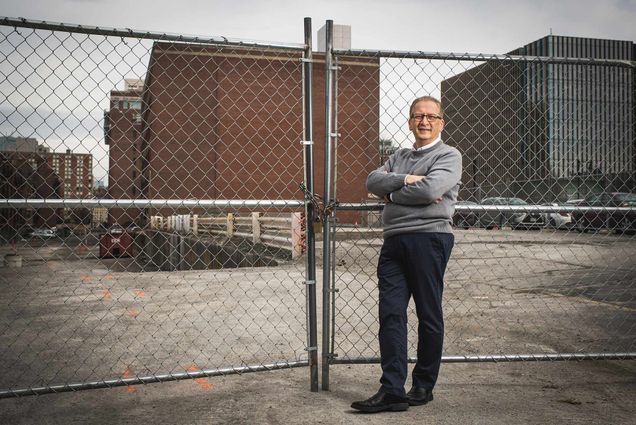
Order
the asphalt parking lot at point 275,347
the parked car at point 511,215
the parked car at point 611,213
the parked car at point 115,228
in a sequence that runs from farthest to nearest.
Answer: the parked car at point 115,228 < the parked car at point 511,215 < the parked car at point 611,213 < the asphalt parking lot at point 275,347

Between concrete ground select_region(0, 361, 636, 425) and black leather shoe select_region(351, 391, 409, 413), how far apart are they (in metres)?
0.04

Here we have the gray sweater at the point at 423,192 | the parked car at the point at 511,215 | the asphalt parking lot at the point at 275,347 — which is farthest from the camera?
the parked car at the point at 511,215

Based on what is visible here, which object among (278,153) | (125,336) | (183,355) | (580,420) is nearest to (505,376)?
(580,420)

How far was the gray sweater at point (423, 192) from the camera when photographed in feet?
11.4

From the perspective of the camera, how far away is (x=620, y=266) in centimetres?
1198

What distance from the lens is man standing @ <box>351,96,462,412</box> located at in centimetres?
353

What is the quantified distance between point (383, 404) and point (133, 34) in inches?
114

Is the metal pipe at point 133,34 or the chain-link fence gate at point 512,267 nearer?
the metal pipe at point 133,34

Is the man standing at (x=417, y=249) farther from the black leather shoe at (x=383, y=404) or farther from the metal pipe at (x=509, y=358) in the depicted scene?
the metal pipe at (x=509, y=358)

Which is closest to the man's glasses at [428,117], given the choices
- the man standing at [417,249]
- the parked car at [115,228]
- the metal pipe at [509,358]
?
the man standing at [417,249]

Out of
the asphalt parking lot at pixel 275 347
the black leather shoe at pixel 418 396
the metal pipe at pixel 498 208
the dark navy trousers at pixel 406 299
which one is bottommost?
the asphalt parking lot at pixel 275 347

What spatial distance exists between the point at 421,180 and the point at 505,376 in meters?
2.01

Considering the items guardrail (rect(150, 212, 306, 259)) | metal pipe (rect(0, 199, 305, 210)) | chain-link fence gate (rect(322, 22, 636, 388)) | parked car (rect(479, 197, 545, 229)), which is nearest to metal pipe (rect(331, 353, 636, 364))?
chain-link fence gate (rect(322, 22, 636, 388))

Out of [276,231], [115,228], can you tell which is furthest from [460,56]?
[115,228]
